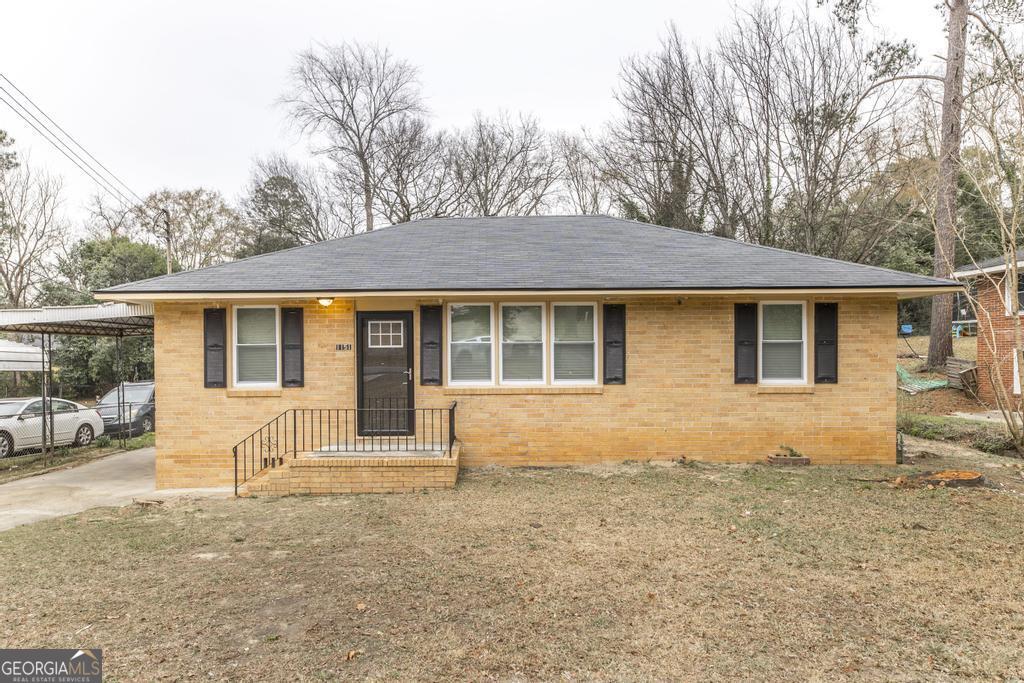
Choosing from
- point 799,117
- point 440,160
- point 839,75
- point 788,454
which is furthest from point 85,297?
point 839,75

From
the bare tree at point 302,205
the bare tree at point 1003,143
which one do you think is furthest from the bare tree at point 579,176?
the bare tree at point 1003,143

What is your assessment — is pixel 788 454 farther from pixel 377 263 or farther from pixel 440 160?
pixel 440 160

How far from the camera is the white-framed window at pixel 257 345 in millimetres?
8797

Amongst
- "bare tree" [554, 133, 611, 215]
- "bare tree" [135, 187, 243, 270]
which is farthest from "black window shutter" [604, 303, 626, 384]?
"bare tree" [135, 187, 243, 270]

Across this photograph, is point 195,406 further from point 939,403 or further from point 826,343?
point 939,403

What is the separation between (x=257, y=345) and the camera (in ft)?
28.9

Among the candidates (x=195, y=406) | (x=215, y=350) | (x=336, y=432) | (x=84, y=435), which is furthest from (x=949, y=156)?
(x=84, y=435)

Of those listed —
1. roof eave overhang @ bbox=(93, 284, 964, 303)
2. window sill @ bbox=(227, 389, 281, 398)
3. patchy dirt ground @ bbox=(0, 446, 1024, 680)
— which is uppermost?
roof eave overhang @ bbox=(93, 284, 964, 303)

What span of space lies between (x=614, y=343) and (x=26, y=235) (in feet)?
96.2

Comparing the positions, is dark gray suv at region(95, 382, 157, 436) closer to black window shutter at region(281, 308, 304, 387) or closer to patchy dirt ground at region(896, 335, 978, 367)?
black window shutter at region(281, 308, 304, 387)

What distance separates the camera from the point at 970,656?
11.0 ft

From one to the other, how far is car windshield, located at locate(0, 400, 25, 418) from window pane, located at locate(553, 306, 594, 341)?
1237cm

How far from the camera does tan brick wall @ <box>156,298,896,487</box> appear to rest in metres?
8.77

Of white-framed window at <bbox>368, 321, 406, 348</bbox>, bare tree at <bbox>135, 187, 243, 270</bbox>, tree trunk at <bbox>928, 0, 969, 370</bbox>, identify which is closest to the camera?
white-framed window at <bbox>368, 321, 406, 348</bbox>
